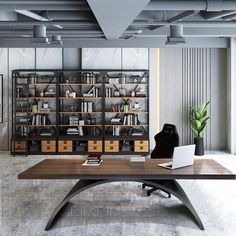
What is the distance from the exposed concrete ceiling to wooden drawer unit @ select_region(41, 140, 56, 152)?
256cm

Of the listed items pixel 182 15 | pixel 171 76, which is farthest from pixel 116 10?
pixel 171 76

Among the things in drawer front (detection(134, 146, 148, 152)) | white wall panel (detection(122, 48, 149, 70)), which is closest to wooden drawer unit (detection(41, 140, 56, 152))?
drawer front (detection(134, 146, 148, 152))

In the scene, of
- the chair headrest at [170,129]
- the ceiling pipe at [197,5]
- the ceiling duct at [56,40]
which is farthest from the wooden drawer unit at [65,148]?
the ceiling pipe at [197,5]

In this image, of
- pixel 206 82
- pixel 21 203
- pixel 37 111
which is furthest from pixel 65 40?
pixel 21 203

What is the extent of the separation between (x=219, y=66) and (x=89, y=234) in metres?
6.91

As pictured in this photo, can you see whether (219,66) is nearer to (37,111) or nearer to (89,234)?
(37,111)

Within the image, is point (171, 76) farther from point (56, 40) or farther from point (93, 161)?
point (93, 161)

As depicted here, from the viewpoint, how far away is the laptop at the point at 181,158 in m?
3.90

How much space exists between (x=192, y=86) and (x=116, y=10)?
18.7 feet

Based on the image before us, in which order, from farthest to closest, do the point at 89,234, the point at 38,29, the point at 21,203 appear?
1. the point at 38,29
2. the point at 21,203
3. the point at 89,234

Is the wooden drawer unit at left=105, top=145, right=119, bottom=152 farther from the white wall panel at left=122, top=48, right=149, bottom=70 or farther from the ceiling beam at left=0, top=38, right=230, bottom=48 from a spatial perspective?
the ceiling beam at left=0, top=38, right=230, bottom=48

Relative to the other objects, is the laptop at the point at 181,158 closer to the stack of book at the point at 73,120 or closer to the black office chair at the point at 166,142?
the black office chair at the point at 166,142

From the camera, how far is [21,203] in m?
4.55

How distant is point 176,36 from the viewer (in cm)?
496
